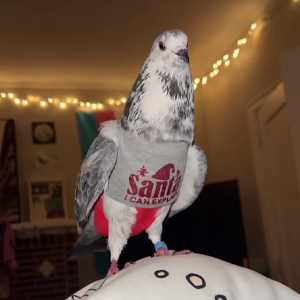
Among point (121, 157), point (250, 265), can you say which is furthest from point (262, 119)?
point (121, 157)

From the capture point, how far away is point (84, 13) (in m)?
2.33

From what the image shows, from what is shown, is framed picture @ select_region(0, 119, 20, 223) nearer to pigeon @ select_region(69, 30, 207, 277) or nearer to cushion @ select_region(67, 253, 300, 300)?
pigeon @ select_region(69, 30, 207, 277)

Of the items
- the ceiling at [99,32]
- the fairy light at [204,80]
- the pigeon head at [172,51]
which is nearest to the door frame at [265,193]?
the ceiling at [99,32]

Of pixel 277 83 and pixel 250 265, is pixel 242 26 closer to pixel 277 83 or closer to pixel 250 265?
pixel 277 83

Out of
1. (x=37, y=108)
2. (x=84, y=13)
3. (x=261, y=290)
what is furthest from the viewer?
(x=37, y=108)

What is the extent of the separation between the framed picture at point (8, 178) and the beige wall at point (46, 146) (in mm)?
→ 57

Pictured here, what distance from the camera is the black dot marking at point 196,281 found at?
0.49 metres

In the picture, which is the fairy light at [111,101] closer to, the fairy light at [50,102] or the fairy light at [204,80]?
the fairy light at [50,102]

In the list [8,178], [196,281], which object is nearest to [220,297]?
[196,281]

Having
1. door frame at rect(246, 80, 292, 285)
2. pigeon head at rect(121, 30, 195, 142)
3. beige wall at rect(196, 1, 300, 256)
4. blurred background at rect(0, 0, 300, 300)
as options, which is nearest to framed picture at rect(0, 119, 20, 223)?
blurred background at rect(0, 0, 300, 300)

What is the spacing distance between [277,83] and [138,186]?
190 cm

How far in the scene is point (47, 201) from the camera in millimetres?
3127

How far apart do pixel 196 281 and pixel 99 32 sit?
2254 mm

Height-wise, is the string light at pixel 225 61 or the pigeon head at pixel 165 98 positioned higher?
the string light at pixel 225 61
